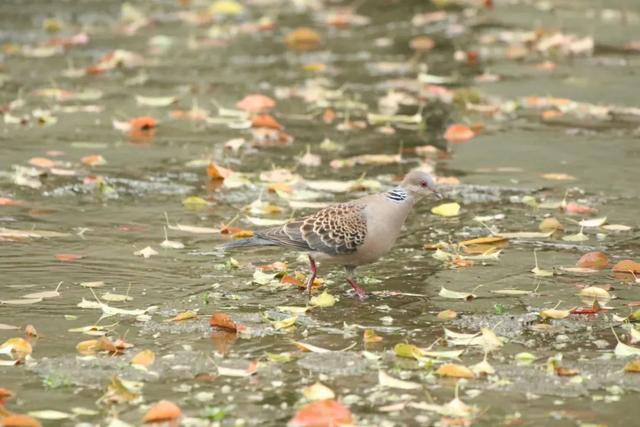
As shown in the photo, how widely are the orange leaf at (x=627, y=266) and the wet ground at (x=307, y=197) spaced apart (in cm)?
3

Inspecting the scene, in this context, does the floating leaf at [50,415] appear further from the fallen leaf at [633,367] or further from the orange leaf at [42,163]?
the orange leaf at [42,163]

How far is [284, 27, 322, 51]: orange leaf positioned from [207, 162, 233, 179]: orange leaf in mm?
4909

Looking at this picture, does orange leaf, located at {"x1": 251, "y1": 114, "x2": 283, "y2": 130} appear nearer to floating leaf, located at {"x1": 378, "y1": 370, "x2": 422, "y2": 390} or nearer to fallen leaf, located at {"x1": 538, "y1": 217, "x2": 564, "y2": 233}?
fallen leaf, located at {"x1": 538, "y1": 217, "x2": 564, "y2": 233}

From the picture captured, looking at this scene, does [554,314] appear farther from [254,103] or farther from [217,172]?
[254,103]

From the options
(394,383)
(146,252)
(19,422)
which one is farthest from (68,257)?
(394,383)

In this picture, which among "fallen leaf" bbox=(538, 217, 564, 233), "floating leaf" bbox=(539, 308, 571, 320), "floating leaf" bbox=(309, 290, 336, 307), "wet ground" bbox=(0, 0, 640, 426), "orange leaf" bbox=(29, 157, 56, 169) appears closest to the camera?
"wet ground" bbox=(0, 0, 640, 426)

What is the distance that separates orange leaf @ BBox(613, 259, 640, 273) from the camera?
691 cm

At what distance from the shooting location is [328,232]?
6.77 meters

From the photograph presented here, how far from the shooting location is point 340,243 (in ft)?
22.0

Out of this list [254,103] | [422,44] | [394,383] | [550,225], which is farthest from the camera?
[422,44]

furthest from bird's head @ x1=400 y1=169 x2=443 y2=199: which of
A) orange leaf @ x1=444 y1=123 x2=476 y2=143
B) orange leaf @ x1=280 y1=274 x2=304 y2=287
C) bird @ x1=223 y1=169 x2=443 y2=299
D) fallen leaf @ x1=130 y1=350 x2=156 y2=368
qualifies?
orange leaf @ x1=444 y1=123 x2=476 y2=143

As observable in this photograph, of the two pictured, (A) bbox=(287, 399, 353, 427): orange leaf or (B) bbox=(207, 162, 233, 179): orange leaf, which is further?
(B) bbox=(207, 162, 233, 179): orange leaf

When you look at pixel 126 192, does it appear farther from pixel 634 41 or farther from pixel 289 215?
pixel 634 41

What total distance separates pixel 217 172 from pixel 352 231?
248 centimetres
